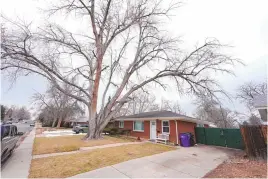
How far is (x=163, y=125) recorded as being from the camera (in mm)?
15547

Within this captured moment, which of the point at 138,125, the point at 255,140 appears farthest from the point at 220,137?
the point at 138,125

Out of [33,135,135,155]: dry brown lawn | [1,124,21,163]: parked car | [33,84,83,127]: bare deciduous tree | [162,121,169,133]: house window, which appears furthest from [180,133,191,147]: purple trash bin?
[33,84,83,127]: bare deciduous tree

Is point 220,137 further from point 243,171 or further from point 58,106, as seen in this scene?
point 58,106

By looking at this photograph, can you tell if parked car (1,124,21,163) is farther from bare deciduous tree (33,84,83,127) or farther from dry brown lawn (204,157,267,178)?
bare deciduous tree (33,84,83,127)

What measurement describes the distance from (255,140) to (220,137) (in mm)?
5328

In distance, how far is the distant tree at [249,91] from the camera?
2770 cm

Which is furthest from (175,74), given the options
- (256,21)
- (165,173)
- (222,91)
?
(165,173)

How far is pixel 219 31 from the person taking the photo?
40.0ft

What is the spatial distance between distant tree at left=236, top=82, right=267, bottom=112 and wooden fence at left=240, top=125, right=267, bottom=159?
910 inches

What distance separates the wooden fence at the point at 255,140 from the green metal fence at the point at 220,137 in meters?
3.92

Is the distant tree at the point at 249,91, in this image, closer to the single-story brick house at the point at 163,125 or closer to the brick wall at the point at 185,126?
the single-story brick house at the point at 163,125

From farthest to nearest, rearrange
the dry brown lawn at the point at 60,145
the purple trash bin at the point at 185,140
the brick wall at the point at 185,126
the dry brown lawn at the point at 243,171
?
the brick wall at the point at 185,126
the purple trash bin at the point at 185,140
the dry brown lawn at the point at 60,145
the dry brown lawn at the point at 243,171

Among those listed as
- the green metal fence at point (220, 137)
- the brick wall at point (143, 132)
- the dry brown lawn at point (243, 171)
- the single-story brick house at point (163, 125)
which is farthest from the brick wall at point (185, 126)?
the dry brown lawn at point (243, 171)

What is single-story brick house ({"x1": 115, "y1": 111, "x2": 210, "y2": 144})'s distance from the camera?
564 inches
